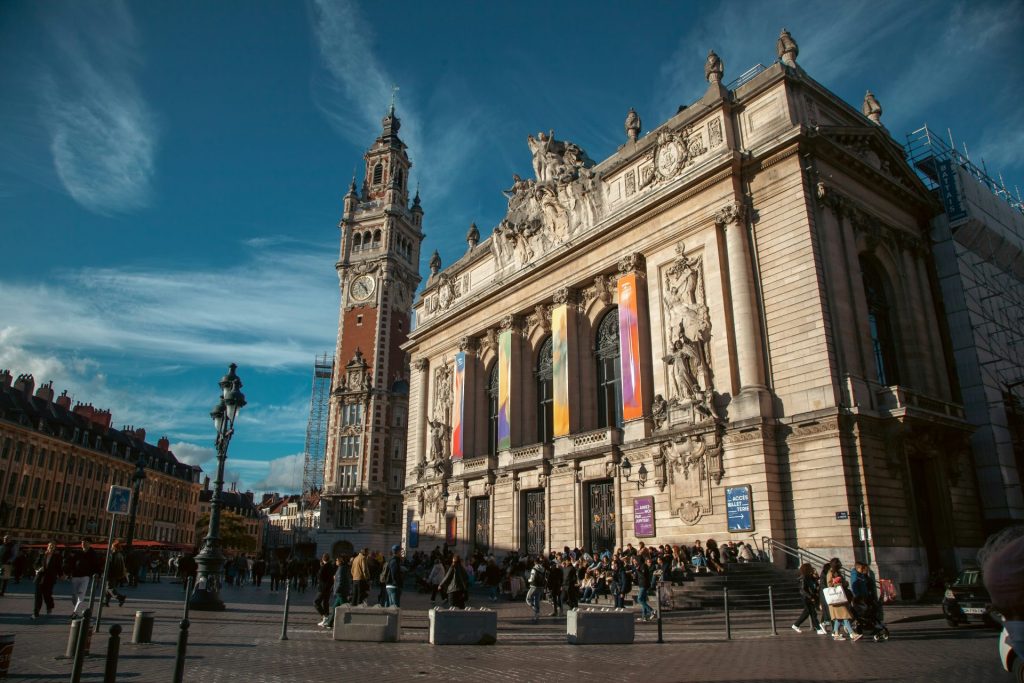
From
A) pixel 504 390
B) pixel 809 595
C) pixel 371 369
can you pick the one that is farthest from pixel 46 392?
pixel 809 595

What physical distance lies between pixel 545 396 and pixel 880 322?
16914 mm

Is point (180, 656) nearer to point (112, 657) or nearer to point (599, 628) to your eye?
point (112, 657)

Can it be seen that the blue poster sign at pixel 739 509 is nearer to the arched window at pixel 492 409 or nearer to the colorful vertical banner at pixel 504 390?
the colorful vertical banner at pixel 504 390

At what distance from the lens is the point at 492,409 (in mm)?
42938

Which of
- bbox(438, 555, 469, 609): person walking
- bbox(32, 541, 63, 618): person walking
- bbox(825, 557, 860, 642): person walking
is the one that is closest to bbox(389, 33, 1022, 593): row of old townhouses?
bbox(825, 557, 860, 642): person walking

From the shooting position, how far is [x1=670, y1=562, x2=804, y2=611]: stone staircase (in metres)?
20.9

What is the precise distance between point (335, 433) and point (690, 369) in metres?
51.5

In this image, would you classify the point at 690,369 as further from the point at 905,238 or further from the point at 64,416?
the point at 64,416

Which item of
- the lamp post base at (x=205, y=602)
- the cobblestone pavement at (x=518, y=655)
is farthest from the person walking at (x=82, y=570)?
the lamp post base at (x=205, y=602)

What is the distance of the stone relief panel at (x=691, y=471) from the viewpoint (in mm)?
26078

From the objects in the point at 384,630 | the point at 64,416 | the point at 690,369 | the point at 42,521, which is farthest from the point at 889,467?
the point at 64,416

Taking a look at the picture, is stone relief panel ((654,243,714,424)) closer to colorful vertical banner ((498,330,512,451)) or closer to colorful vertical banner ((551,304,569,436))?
colorful vertical banner ((551,304,569,436))

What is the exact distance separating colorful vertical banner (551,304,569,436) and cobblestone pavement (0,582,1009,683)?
664 inches

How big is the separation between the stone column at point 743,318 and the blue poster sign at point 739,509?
2.71 m
